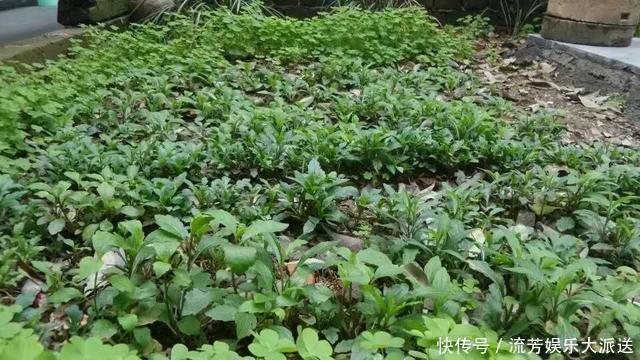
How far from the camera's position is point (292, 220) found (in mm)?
2520

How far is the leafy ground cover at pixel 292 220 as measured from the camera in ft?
5.68

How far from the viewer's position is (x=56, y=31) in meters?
5.11

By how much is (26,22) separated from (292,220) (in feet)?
14.7

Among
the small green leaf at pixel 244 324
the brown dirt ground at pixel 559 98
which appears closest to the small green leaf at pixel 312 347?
the small green leaf at pixel 244 324

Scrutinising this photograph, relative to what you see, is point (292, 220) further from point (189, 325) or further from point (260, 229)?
point (189, 325)

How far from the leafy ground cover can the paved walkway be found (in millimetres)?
1223

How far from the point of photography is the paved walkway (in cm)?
500

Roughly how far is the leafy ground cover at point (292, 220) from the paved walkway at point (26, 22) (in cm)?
122

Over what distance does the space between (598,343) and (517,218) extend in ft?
3.09

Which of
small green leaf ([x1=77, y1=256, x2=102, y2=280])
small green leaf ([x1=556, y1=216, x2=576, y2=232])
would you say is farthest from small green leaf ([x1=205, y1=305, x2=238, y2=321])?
small green leaf ([x1=556, y1=216, x2=576, y2=232])

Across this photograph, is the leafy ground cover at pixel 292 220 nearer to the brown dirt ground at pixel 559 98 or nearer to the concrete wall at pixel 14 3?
the brown dirt ground at pixel 559 98

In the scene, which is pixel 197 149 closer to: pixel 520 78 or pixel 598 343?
pixel 598 343

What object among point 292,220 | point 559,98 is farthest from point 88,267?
point 559,98

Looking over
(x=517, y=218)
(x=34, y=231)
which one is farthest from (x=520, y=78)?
(x=34, y=231)
